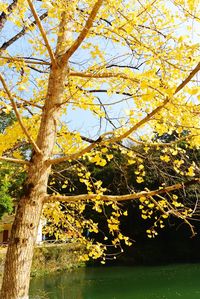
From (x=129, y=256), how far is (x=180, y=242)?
3688 millimetres

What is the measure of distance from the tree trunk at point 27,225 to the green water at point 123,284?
1140 centimetres

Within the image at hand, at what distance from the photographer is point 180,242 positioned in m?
25.1

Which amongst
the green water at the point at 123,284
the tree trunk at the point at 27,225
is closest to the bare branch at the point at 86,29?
the tree trunk at the point at 27,225

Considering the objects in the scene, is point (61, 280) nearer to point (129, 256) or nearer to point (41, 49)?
point (129, 256)

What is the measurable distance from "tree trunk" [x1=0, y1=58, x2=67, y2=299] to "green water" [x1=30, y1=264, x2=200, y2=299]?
449 inches

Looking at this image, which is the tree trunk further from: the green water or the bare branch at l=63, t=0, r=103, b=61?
the green water

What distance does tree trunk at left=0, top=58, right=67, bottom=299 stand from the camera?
2.29 metres

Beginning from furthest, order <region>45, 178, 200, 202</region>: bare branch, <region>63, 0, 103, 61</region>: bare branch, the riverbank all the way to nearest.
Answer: the riverbank < <region>63, 0, 103, 61</region>: bare branch < <region>45, 178, 200, 202</region>: bare branch


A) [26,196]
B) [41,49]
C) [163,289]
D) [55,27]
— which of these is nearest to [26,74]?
[41,49]

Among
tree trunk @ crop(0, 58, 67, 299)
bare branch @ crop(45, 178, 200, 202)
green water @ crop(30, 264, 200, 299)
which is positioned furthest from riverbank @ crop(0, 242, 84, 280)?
bare branch @ crop(45, 178, 200, 202)

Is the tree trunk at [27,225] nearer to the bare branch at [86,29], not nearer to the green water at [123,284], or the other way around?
the bare branch at [86,29]

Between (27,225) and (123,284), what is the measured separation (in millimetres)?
14761

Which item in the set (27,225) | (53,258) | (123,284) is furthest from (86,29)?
(53,258)

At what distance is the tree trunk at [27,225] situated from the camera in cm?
229
